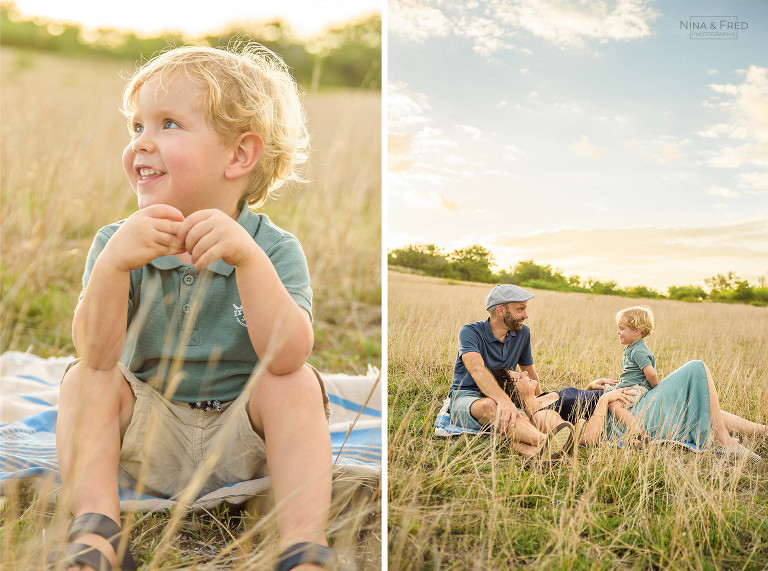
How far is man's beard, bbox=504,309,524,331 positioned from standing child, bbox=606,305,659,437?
23 cm

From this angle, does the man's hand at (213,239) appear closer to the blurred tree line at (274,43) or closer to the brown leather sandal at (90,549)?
the brown leather sandal at (90,549)

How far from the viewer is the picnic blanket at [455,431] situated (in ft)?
5.09

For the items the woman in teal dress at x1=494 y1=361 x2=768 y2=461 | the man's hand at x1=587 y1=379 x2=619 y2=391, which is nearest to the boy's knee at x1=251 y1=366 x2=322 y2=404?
the woman in teal dress at x1=494 y1=361 x2=768 y2=461

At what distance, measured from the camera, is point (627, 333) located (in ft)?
5.30

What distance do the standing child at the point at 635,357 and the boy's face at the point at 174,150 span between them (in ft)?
3.41

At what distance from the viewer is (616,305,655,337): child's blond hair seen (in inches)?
62.9

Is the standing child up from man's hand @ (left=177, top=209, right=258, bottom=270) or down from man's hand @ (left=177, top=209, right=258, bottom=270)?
down

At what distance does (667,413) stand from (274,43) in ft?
27.2

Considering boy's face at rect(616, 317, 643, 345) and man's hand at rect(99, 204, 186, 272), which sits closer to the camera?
man's hand at rect(99, 204, 186, 272)

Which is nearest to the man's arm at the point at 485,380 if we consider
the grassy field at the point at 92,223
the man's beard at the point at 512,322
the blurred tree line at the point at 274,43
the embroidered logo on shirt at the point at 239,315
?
the man's beard at the point at 512,322

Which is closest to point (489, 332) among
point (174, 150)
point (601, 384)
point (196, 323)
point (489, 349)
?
point (489, 349)

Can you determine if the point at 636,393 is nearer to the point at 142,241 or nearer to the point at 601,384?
the point at 601,384

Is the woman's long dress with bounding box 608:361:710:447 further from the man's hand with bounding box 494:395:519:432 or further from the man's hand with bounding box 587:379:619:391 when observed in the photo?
the man's hand with bounding box 494:395:519:432

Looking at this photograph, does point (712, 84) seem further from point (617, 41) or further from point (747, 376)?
point (747, 376)
